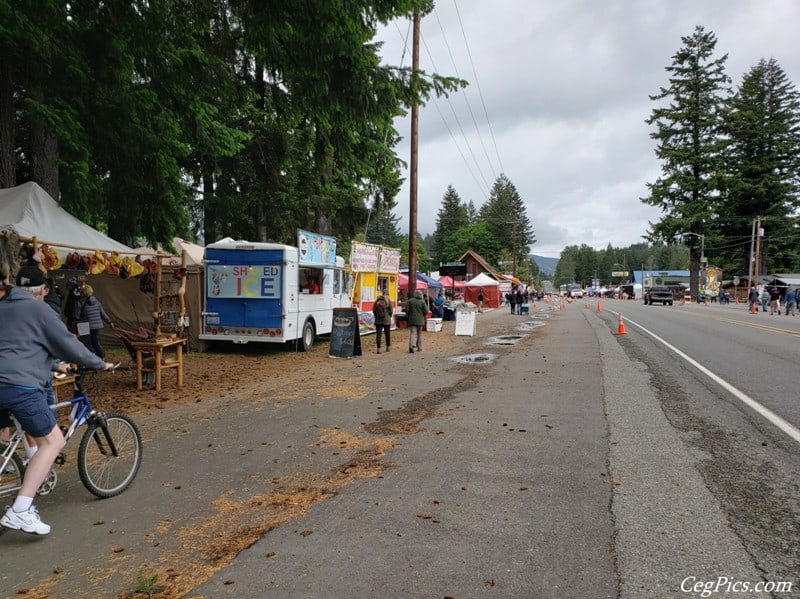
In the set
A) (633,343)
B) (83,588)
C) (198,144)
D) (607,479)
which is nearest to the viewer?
(83,588)

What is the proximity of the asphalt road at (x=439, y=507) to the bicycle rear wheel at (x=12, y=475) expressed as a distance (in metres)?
0.31

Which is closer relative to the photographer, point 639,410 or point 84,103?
point 639,410

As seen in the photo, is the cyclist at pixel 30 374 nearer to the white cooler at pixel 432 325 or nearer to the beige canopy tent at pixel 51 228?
the beige canopy tent at pixel 51 228

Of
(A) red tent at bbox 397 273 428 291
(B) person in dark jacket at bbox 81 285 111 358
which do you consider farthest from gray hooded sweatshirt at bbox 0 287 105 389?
(A) red tent at bbox 397 273 428 291

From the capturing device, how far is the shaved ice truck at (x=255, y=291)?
14.0 metres

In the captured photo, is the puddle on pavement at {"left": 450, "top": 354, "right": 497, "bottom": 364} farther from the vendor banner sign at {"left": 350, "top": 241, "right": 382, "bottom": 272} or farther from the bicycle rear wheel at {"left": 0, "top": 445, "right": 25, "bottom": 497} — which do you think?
the bicycle rear wheel at {"left": 0, "top": 445, "right": 25, "bottom": 497}

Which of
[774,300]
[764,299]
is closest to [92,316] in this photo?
[774,300]

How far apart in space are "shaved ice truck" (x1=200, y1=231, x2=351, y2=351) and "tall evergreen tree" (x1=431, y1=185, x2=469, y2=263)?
341ft

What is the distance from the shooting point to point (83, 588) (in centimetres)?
314

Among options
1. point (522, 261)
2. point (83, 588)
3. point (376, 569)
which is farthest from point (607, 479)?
point (522, 261)

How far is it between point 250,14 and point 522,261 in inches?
4802

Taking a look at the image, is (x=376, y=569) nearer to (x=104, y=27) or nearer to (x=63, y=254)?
Result: (x=63, y=254)

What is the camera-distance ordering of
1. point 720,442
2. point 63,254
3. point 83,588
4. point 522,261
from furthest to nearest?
point 522,261
point 63,254
point 720,442
point 83,588

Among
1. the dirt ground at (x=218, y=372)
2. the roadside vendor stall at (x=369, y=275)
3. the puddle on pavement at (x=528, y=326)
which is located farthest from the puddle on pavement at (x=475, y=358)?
the puddle on pavement at (x=528, y=326)
